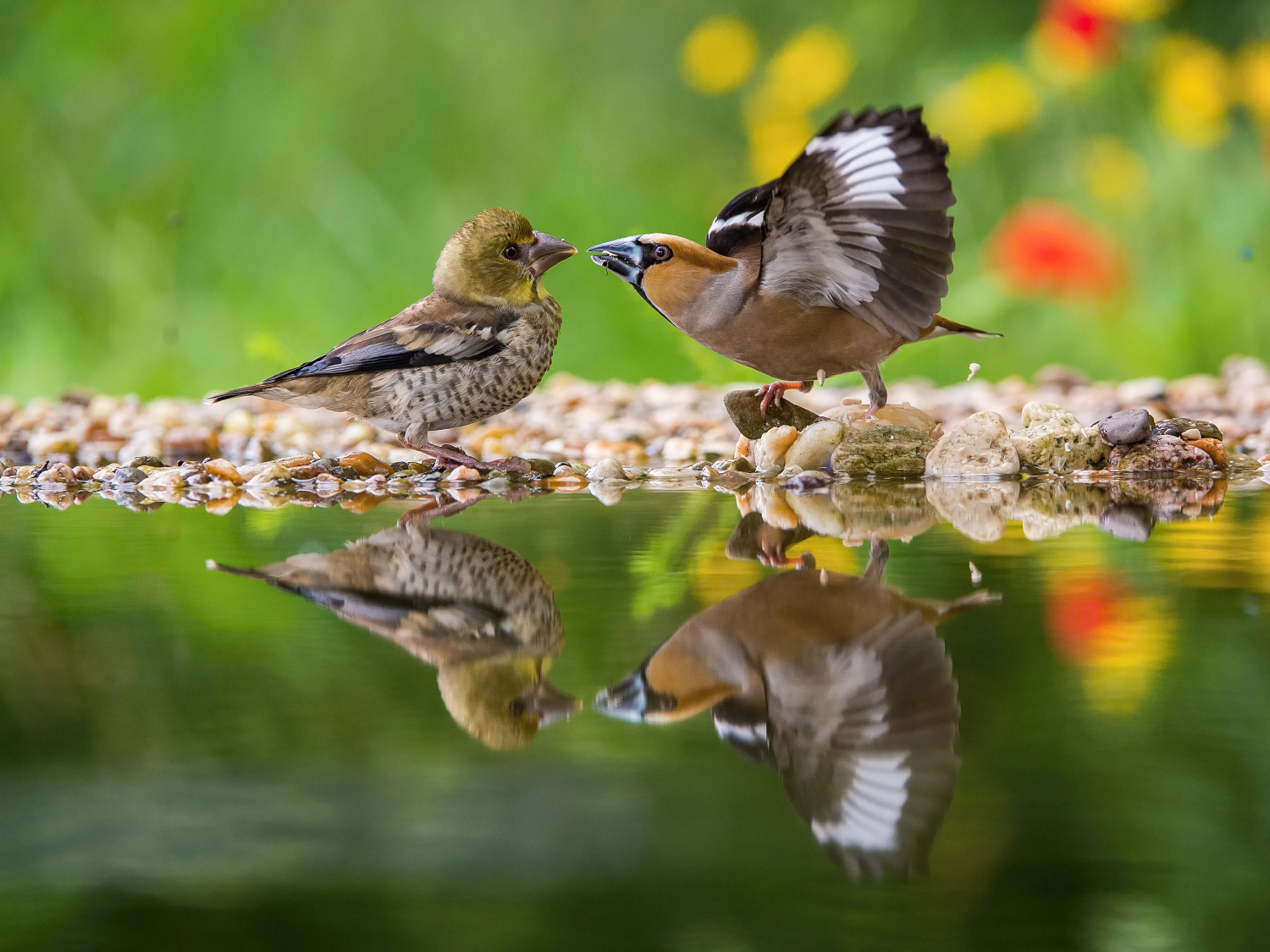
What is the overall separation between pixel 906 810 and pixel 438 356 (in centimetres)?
229

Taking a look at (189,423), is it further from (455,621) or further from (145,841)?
(145,841)

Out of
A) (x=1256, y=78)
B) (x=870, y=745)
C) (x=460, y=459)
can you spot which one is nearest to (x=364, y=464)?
(x=460, y=459)

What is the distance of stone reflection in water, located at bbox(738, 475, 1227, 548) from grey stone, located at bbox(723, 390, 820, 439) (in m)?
0.32

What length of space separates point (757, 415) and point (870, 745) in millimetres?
2362

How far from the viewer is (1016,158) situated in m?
4.98

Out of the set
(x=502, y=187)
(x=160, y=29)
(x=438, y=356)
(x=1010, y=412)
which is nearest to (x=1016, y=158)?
(x=1010, y=412)

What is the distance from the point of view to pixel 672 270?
2.75 m

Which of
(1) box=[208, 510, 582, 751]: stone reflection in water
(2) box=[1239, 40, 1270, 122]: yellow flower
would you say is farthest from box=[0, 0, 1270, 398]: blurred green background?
(1) box=[208, 510, 582, 751]: stone reflection in water

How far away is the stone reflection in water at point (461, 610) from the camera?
116 cm

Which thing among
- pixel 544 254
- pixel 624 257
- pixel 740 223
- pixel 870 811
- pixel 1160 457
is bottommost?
pixel 870 811

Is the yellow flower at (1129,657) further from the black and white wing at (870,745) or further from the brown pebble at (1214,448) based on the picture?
the brown pebble at (1214,448)

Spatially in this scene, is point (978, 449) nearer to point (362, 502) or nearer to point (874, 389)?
point (874, 389)

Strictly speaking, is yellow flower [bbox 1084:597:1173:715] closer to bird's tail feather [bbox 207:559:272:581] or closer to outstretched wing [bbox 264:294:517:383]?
bird's tail feather [bbox 207:559:272:581]

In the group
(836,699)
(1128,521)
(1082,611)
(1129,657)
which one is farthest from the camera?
(1128,521)
